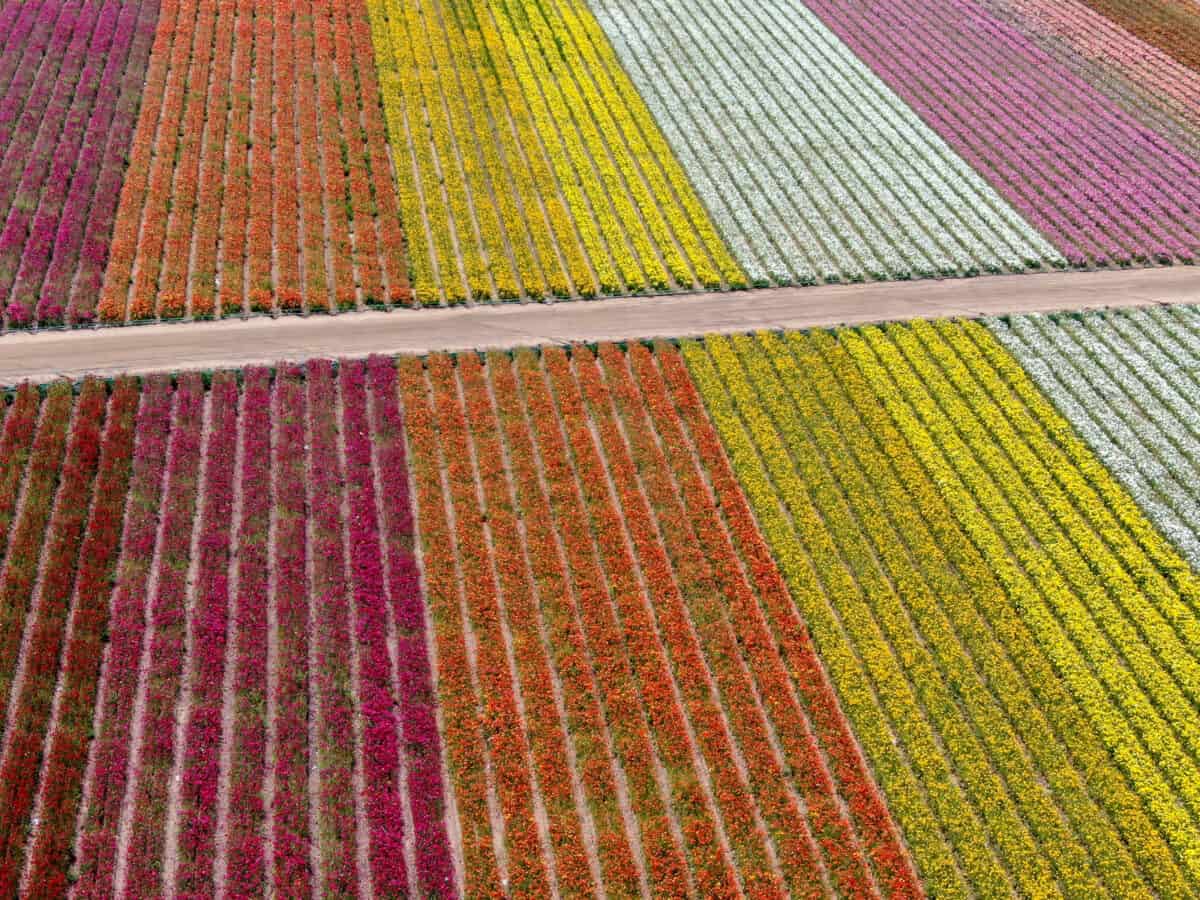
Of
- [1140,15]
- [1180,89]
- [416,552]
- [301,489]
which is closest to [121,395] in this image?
[301,489]

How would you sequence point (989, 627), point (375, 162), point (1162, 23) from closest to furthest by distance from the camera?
point (989, 627), point (375, 162), point (1162, 23)

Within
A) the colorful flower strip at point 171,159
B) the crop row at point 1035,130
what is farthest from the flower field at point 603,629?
the crop row at point 1035,130

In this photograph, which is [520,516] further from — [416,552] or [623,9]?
[623,9]

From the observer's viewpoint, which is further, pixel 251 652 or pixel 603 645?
pixel 603 645

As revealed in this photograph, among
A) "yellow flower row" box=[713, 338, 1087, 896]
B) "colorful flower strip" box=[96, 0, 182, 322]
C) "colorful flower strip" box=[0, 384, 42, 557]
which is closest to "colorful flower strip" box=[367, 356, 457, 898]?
"colorful flower strip" box=[96, 0, 182, 322]

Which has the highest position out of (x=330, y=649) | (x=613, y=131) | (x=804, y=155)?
(x=804, y=155)

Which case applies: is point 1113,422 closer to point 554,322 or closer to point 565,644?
point 554,322

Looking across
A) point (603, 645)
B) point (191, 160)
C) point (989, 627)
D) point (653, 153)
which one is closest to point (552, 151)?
point (653, 153)
